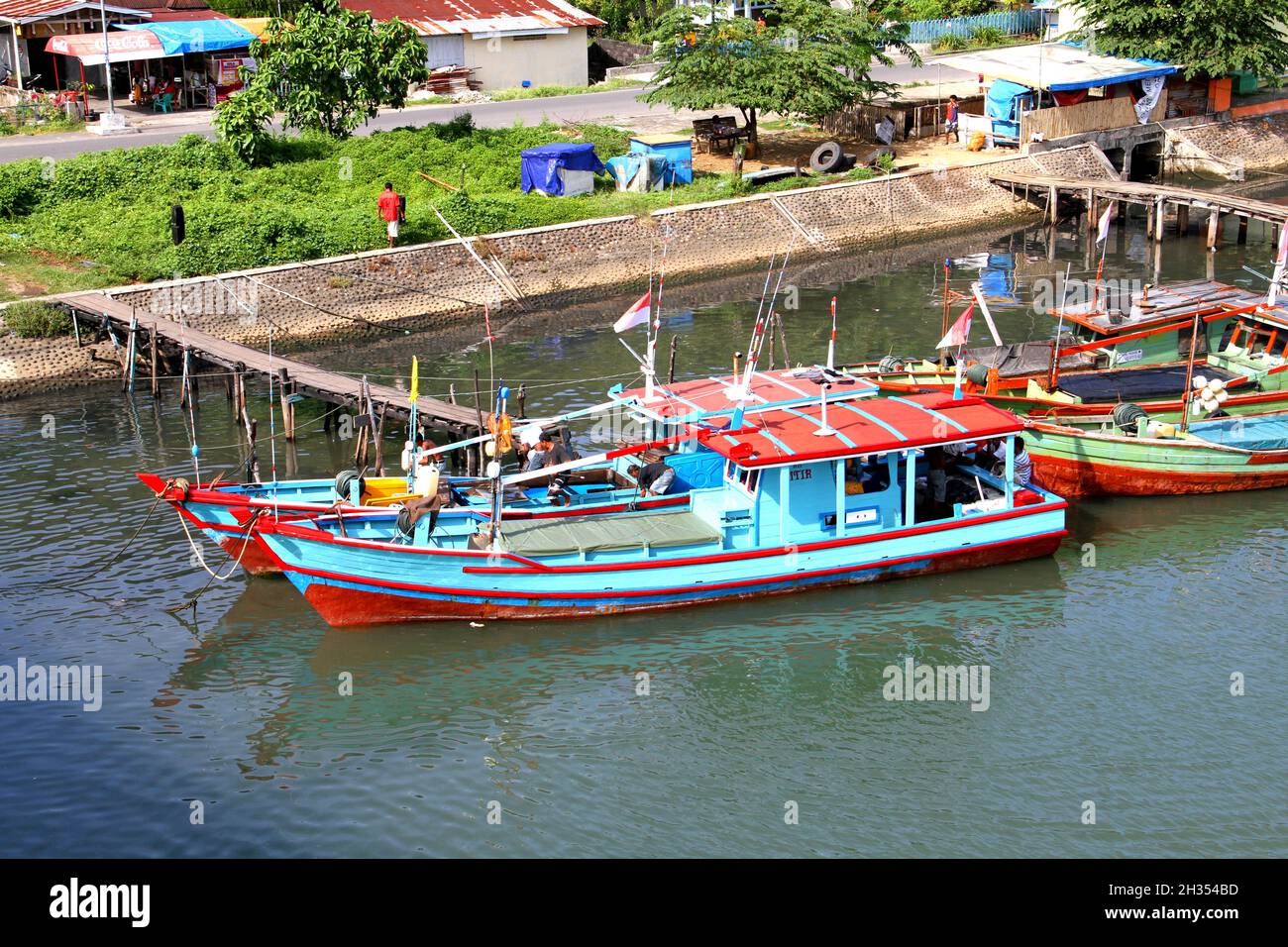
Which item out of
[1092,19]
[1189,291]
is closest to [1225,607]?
[1189,291]

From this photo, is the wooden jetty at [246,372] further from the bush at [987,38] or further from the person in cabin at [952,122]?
the bush at [987,38]

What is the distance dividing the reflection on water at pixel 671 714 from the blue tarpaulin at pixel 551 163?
21996 millimetres

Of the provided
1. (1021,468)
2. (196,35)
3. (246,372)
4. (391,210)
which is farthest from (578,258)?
(196,35)

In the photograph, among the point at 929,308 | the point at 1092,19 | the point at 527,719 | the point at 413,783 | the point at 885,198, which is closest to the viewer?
the point at 413,783

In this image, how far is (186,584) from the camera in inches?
1026

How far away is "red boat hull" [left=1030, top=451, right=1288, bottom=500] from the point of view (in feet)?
94.8

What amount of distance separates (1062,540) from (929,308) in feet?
54.3

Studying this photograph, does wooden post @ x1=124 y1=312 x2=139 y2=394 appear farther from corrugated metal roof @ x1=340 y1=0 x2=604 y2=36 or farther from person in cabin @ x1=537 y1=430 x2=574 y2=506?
corrugated metal roof @ x1=340 y1=0 x2=604 y2=36

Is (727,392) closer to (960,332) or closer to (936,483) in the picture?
(936,483)

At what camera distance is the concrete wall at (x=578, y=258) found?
133 feet

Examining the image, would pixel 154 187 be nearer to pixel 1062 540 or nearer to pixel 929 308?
pixel 929 308

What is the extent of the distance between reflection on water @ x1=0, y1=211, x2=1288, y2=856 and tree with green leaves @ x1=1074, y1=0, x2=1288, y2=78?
33.9 metres

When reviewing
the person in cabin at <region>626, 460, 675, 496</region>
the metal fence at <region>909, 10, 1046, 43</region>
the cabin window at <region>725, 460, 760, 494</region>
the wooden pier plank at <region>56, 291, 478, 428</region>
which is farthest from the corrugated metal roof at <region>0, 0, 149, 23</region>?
the cabin window at <region>725, 460, 760, 494</region>

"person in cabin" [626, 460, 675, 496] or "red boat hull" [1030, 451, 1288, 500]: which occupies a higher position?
"person in cabin" [626, 460, 675, 496]
